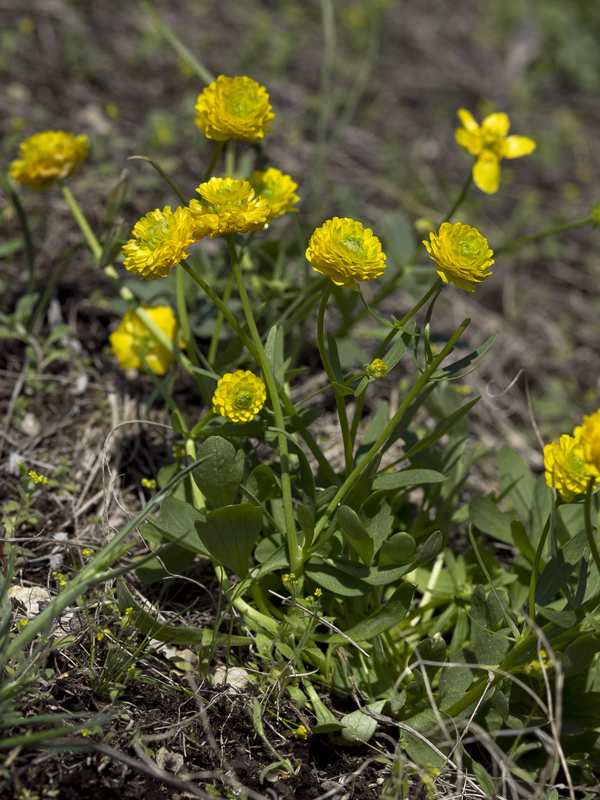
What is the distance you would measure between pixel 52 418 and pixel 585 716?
1.63 meters

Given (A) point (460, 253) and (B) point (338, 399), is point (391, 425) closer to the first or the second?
(B) point (338, 399)

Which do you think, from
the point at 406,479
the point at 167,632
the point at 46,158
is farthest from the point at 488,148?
the point at 167,632

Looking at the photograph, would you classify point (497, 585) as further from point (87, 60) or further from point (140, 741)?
point (87, 60)

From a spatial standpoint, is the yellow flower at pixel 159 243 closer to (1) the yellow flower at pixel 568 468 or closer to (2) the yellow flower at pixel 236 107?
(2) the yellow flower at pixel 236 107

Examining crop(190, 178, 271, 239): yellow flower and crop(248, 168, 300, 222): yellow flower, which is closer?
crop(190, 178, 271, 239): yellow flower

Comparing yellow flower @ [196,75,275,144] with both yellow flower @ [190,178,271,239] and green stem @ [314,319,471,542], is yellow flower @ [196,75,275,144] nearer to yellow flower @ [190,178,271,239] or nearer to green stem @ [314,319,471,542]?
yellow flower @ [190,178,271,239]

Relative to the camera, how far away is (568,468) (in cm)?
122

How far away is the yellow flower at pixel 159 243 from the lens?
1.25 m

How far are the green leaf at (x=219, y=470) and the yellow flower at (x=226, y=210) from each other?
436mm

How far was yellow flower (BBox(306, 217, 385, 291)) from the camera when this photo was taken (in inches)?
49.1

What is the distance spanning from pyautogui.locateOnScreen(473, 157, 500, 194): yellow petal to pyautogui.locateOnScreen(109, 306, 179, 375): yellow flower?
97 centimetres

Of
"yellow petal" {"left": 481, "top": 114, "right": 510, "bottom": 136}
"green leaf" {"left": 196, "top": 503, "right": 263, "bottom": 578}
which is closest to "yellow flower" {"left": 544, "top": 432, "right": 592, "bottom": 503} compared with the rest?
"green leaf" {"left": 196, "top": 503, "right": 263, "bottom": 578}

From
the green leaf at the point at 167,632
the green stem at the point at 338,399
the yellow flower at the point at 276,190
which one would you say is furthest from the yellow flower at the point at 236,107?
the green leaf at the point at 167,632

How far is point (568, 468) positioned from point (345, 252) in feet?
1.88
